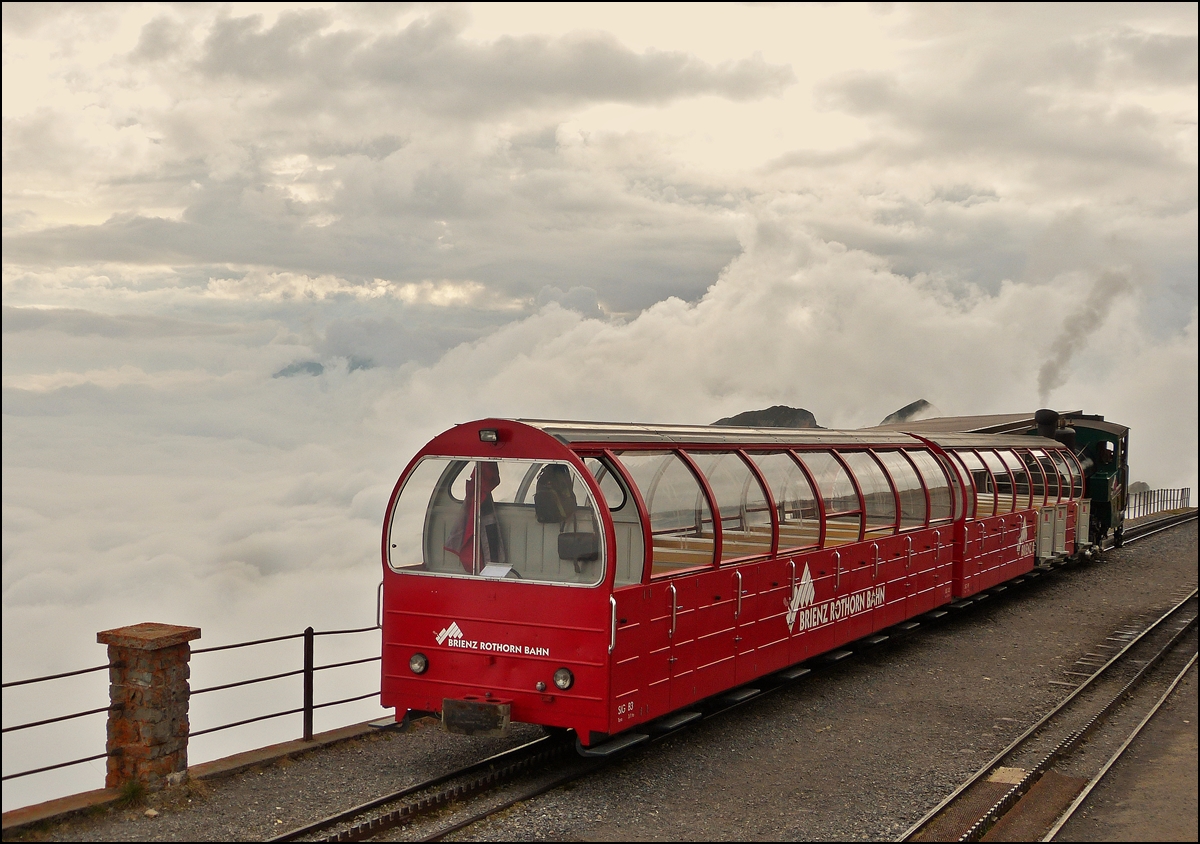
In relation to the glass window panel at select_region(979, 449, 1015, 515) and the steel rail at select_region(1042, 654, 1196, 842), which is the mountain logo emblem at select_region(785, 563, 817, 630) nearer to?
the steel rail at select_region(1042, 654, 1196, 842)

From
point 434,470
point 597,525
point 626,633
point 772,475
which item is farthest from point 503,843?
point 772,475

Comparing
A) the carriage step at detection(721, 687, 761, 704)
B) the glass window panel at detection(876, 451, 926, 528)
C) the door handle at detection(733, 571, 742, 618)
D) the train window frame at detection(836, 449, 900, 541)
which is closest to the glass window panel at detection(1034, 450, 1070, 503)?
the glass window panel at detection(876, 451, 926, 528)

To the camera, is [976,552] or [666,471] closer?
[666,471]

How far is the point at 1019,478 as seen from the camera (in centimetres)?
2031

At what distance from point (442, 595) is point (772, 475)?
396cm

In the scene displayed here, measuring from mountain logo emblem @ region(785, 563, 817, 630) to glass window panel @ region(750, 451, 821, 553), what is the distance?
14.0 inches

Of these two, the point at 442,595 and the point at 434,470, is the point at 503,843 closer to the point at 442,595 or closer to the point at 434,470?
Result: the point at 442,595

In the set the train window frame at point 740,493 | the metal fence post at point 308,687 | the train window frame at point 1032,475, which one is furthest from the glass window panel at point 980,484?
the metal fence post at point 308,687

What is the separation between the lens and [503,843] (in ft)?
23.8

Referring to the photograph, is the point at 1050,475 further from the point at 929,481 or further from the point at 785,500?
the point at 785,500

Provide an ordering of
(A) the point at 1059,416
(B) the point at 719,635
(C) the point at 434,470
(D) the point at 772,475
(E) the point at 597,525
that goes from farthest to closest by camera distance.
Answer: (A) the point at 1059,416 < (D) the point at 772,475 < (B) the point at 719,635 < (C) the point at 434,470 < (E) the point at 597,525

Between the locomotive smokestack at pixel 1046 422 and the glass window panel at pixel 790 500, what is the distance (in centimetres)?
1634

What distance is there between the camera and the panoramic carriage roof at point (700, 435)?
29.1 feet

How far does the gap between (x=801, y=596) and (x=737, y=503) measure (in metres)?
1.72
